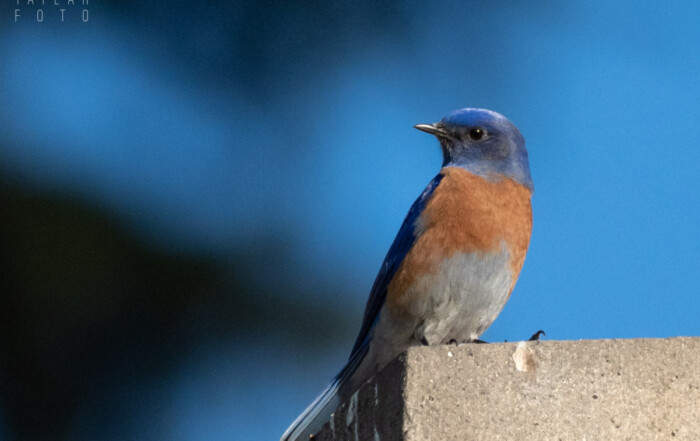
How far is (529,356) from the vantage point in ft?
11.6

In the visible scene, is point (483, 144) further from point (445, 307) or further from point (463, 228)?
point (445, 307)

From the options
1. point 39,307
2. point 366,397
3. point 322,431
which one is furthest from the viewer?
point 39,307

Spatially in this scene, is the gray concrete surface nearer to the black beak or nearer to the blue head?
the blue head

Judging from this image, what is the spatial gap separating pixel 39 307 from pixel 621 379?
4482 mm

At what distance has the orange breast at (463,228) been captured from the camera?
5.02m

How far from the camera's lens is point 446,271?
197 inches

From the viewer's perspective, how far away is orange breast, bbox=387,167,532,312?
502 cm

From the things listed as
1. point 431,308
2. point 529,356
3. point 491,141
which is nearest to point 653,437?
point 529,356

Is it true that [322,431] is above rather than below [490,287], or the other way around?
below

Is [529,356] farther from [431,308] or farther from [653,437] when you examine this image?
[431,308]

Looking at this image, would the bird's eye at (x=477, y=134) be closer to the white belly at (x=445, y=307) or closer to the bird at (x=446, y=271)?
the bird at (x=446, y=271)

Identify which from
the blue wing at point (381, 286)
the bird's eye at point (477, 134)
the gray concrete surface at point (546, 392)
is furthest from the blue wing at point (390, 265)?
the gray concrete surface at point (546, 392)

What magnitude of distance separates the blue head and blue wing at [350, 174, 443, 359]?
0.96ft

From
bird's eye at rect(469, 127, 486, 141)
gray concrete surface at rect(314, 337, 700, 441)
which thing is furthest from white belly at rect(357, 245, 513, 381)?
gray concrete surface at rect(314, 337, 700, 441)
